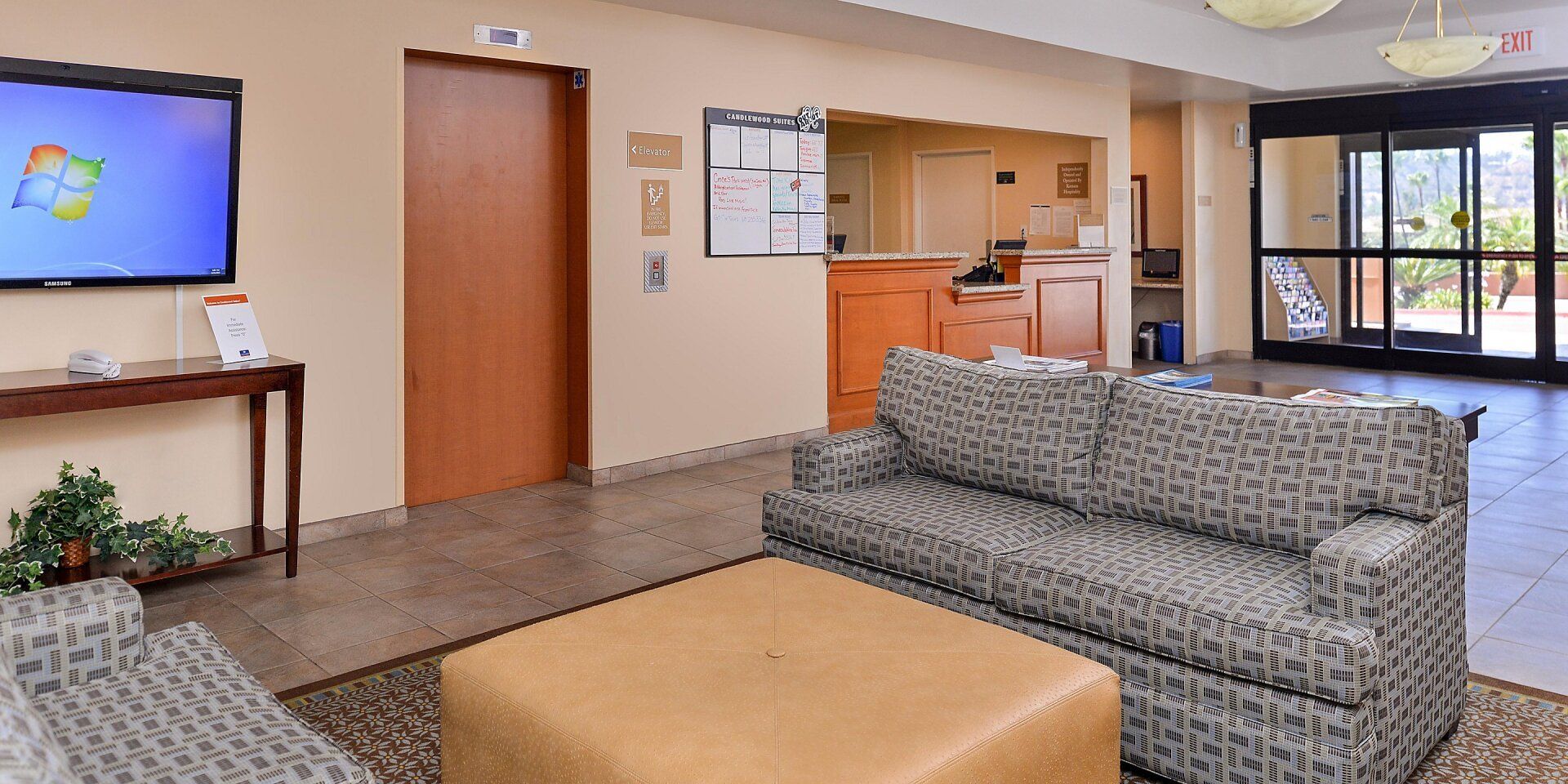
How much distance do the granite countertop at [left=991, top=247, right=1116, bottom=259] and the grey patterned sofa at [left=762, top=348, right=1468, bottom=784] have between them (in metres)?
4.96

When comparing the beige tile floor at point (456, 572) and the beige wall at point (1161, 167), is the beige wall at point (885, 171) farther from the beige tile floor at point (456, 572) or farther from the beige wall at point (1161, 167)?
the beige tile floor at point (456, 572)

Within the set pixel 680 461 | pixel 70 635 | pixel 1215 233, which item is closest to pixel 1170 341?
pixel 1215 233

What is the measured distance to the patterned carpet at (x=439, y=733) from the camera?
2557 mm

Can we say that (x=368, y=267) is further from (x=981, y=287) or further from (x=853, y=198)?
(x=853, y=198)

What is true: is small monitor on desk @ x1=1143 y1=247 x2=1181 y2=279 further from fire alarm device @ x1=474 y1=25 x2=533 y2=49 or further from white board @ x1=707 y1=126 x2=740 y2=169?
fire alarm device @ x1=474 y1=25 x2=533 y2=49

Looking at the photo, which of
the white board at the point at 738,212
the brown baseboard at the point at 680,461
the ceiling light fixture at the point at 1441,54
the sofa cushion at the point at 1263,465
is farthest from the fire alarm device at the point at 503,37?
the ceiling light fixture at the point at 1441,54

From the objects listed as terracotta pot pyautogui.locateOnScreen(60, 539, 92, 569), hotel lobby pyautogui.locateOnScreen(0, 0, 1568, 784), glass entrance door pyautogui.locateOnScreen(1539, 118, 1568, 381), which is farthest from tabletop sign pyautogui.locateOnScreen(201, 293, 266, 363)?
glass entrance door pyautogui.locateOnScreen(1539, 118, 1568, 381)

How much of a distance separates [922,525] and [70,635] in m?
2.05

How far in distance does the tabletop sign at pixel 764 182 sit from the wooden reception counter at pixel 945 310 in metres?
0.36

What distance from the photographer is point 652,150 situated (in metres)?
5.85

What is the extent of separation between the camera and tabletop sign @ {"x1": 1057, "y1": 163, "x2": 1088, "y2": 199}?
9.67 metres

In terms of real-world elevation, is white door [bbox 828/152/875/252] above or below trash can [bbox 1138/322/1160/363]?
above

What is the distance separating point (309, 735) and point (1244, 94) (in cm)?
990

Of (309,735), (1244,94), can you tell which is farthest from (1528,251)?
(309,735)
